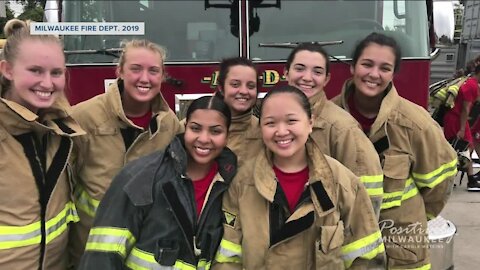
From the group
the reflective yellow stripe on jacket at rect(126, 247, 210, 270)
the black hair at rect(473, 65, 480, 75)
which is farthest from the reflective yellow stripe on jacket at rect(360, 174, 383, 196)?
the black hair at rect(473, 65, 480, 75)

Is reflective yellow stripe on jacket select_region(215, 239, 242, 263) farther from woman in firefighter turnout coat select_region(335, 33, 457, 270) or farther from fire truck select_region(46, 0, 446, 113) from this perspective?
fire truck select_region(46, 0, 446, 113)

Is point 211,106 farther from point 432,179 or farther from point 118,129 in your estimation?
point 432,179

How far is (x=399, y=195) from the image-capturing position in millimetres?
2244

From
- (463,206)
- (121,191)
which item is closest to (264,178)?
(121,191)

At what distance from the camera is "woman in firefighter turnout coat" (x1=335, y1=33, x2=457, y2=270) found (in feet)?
7.27

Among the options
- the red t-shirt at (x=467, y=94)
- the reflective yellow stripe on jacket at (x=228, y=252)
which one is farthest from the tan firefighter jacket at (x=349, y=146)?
the red t-shirt at (x=467, y=94)

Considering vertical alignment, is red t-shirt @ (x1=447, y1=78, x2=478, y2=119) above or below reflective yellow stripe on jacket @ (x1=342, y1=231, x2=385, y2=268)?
above

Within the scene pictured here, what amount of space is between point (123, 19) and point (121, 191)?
1843 mm

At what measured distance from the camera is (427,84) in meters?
3.26

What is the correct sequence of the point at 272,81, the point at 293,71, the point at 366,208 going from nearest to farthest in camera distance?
the point at 366,208, the point at 293,71, the point at 272,81

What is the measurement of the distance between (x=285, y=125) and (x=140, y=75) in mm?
703

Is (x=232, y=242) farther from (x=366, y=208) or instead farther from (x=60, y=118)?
(x=60, y=118)

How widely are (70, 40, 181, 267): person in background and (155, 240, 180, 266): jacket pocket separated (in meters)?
0.47

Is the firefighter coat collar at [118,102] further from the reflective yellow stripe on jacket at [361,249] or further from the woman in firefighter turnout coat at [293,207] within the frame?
the reflective yellow stripe on jacket at [361,249]
